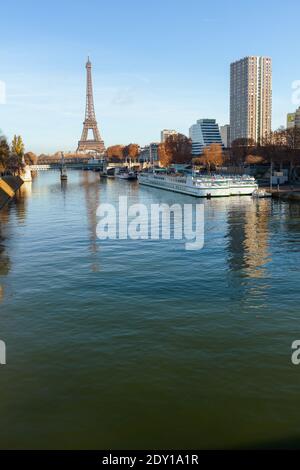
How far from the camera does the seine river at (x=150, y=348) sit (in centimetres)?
1090

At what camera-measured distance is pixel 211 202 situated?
63906 millimetres

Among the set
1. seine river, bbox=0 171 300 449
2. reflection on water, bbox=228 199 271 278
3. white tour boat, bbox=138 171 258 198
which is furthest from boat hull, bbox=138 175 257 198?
seine river, bbox=0 171 300 449

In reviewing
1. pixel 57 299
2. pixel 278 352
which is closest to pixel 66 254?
pixel 57 299

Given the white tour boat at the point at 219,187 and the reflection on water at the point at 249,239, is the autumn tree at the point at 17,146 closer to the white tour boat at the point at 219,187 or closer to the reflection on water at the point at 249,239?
the white tour boat at the point at 219,187

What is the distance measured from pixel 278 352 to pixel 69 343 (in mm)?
6732

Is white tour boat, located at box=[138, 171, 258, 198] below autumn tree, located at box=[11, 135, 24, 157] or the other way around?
below

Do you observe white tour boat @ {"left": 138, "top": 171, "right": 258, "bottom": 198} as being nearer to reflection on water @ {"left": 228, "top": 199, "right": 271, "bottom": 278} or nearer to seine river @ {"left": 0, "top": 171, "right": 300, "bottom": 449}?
reflection on water @ {"left": 228, "top": 199, "right": 271, "bottom": 278}

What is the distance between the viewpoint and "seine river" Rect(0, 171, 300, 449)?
10898mm

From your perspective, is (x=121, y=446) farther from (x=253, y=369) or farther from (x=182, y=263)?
(x=182, y=263)

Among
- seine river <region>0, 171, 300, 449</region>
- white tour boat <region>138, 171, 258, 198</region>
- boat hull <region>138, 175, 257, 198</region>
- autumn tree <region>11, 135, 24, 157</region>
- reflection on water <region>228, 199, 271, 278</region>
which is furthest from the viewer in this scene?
autumn tree <region>11, 135, 24, 157</region>

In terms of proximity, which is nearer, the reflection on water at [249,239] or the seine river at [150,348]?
the seine river at [150,348]

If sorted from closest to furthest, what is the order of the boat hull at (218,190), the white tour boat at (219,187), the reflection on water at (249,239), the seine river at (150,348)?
the seine river at (150,348), the reflection on water at (249,239), the boat hull at (218,190), the white tour boat at (219,187)

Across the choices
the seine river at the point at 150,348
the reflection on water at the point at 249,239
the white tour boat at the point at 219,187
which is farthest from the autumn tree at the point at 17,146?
the seine river at the point at 150,348

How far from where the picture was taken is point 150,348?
15.1 metres
